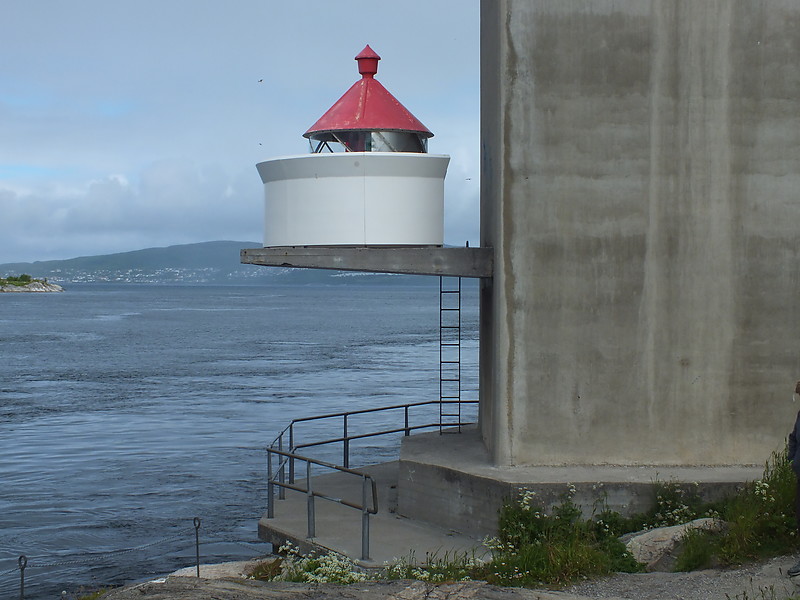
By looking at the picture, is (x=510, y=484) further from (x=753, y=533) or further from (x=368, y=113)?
(x=368, y=113)

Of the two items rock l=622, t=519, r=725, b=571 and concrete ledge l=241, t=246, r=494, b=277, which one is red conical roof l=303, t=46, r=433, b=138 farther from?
rock l=622, t=519, r=725, b=571

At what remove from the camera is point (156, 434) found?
28219mm

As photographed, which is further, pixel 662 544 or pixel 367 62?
pixel 367 62

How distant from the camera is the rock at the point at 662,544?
903 cm

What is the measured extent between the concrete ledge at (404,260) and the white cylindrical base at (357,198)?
0.30m

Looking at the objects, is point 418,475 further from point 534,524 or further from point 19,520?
point 19,520

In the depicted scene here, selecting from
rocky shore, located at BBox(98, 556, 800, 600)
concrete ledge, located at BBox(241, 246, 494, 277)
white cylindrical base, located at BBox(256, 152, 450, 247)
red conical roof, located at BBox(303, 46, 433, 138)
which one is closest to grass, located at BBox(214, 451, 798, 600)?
rocky shore, located at BBox(98, 556, 800, 600)

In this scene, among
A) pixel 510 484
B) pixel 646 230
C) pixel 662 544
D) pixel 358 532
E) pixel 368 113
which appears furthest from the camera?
pixel 368 113

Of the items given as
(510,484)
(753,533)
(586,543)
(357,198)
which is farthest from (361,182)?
(753,533)

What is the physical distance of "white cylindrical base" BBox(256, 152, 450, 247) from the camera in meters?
11.2

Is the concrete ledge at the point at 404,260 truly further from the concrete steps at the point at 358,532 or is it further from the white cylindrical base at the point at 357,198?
the concrete steps at the point at 358,532

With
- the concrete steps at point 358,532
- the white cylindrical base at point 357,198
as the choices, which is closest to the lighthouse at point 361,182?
the white cylindrical base at point 357,198

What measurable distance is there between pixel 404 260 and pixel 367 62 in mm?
2622

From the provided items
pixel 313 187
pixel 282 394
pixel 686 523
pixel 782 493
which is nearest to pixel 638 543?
pixel 686 523
